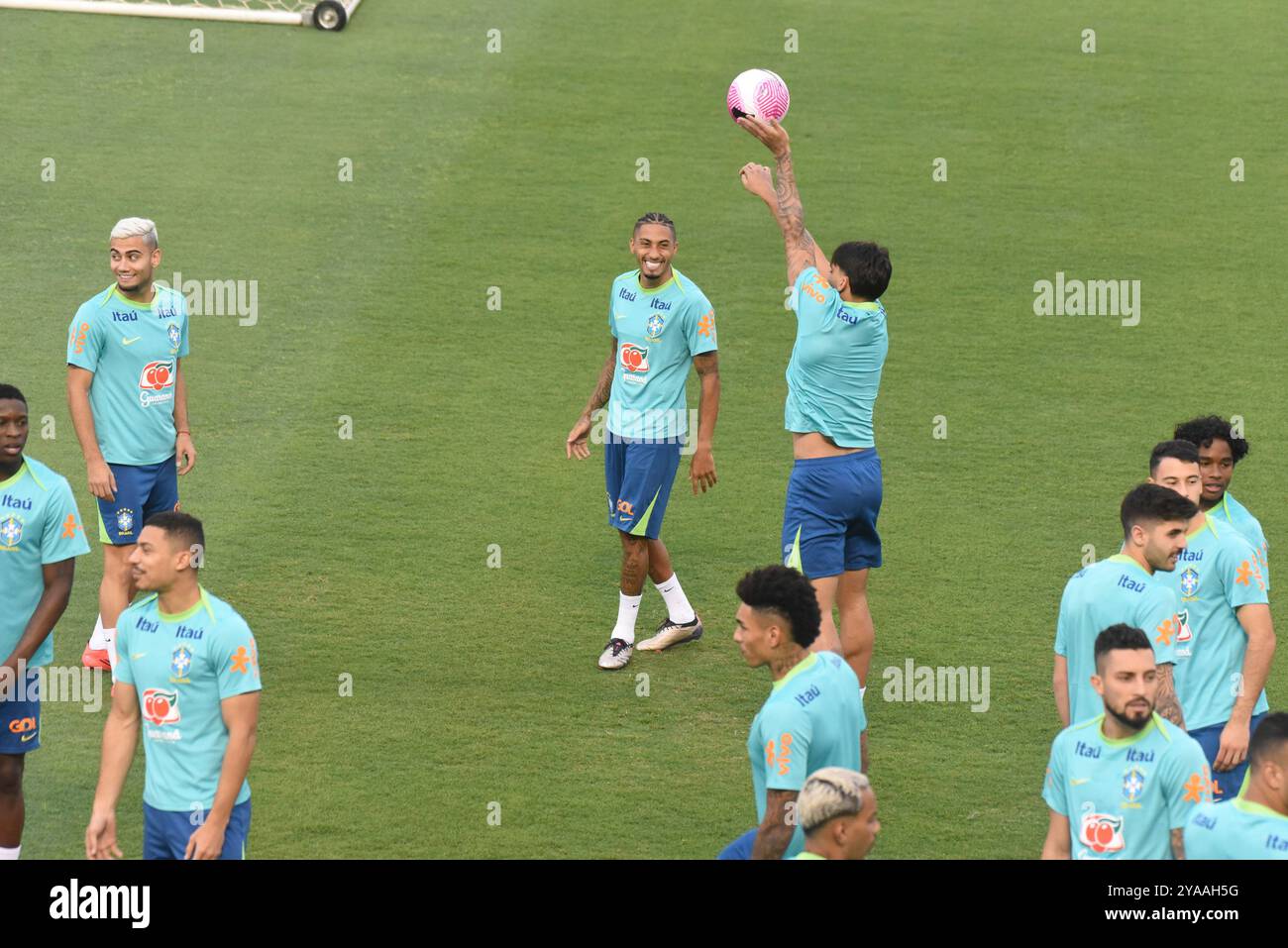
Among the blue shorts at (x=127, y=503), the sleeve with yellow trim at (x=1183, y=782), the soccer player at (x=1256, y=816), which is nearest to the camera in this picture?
the soccer player at (x=1256, y=816)

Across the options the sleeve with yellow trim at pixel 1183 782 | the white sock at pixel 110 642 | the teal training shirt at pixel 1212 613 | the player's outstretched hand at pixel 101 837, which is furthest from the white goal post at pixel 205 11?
the sleeve with yellow trim at pixel 1183 782

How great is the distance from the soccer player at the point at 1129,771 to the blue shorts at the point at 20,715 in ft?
13.4

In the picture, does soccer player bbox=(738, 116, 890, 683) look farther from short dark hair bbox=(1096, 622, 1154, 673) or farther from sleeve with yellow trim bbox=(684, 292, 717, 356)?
short dark hair bbox=(1096, 622, 1154, 673)

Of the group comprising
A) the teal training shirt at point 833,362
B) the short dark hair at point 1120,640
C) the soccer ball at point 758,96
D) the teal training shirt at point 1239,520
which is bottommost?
the short dark hair at point 1120,640

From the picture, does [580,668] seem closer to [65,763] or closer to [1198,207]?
[65,763]

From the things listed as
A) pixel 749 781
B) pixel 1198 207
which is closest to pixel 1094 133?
pixel 1198 207

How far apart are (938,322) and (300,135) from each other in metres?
6.91

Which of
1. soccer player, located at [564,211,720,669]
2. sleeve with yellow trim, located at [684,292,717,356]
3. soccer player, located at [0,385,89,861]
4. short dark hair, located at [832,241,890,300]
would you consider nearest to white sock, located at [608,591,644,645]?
soccer player, located at [564,211,720,669]

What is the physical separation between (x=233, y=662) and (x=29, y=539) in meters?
1.44

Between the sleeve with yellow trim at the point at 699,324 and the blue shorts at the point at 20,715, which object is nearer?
the blue shorts at the point at 20,715

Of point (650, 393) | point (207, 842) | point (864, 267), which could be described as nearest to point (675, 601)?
point (650, 393)

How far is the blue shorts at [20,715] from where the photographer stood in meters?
6.82

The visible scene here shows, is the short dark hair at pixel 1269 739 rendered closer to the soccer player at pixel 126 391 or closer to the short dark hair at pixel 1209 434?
the short dark hair at pixel 1209 434

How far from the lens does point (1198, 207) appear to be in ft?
55.2
